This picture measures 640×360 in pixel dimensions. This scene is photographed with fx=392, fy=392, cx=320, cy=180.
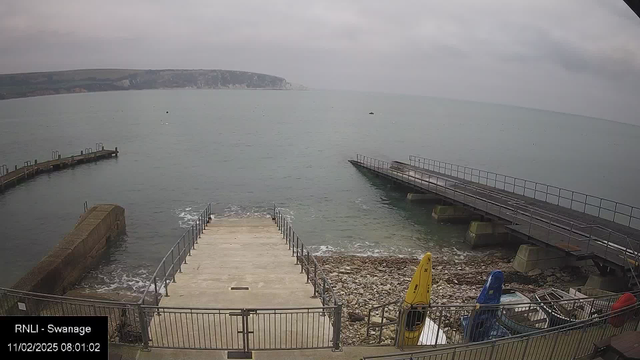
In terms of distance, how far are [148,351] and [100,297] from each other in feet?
33.2

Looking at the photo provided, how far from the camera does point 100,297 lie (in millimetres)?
15867

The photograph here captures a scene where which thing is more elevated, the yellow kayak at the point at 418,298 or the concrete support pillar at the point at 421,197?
the yellow kayak at the point at 418,298

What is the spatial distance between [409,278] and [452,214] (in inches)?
473

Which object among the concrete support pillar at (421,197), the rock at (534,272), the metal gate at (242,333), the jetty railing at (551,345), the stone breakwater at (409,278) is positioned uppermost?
the jetty railing at (551,345)

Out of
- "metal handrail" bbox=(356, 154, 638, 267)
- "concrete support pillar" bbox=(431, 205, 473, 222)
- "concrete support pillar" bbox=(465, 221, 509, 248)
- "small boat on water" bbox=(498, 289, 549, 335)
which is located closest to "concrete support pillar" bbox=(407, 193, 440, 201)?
"metal handrail" bbox=(356, 154, 638, 267)

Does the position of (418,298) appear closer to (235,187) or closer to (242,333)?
(242,333)

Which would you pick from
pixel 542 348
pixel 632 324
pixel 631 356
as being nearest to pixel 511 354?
pixel 542 348

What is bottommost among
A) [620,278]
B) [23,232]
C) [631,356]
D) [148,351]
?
[23,232]

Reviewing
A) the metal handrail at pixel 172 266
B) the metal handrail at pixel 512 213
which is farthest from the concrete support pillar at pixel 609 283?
the metal handrail at pixel 172 266

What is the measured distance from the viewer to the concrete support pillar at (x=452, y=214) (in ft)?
98.6

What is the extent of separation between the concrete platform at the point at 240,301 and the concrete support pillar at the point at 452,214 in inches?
609

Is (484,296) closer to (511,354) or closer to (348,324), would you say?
(511,354)

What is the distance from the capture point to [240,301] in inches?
413

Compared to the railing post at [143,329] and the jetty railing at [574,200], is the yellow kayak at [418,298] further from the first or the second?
the jetty railing at [574,200]
